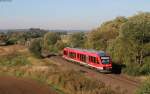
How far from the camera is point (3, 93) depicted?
96.6ft

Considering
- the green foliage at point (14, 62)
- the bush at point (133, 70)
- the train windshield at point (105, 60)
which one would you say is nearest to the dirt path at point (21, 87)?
the train windshield at point (105, 60)

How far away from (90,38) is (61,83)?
1345 inches

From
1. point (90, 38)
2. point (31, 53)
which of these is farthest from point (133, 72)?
point (31, 53)

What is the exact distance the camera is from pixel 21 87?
3228 centimetres

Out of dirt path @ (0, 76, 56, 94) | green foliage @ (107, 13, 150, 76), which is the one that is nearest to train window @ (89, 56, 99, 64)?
green foliage @ (107, 13, 150, 76)

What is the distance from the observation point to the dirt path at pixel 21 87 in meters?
29.8

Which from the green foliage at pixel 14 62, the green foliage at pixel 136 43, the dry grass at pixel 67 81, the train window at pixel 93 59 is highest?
the green foliage at pixel 136 43

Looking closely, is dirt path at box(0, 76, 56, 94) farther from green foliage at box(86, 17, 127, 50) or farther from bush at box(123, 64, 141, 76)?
green foliage at box(86, 17, 127, 50)

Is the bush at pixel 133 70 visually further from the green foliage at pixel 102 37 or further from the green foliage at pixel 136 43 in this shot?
the green foliage at pixel 102 37

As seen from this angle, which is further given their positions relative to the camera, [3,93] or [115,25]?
[115,25]

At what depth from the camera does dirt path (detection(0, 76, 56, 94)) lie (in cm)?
2977

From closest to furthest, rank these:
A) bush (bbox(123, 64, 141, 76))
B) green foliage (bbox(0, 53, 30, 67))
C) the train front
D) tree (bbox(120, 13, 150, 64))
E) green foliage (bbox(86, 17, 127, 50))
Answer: bush (bbox(123, 64, 141, 76))
the train front
tree (bbox(120, 13, 150, 64))
green foliage (bbox(0, 53, 30, 67))
green foliage (bbox(86, 17, 127, 50))

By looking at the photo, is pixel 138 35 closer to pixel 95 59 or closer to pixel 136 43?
pixel 136 43

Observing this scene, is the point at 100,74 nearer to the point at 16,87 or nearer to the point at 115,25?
the point at 16,87
